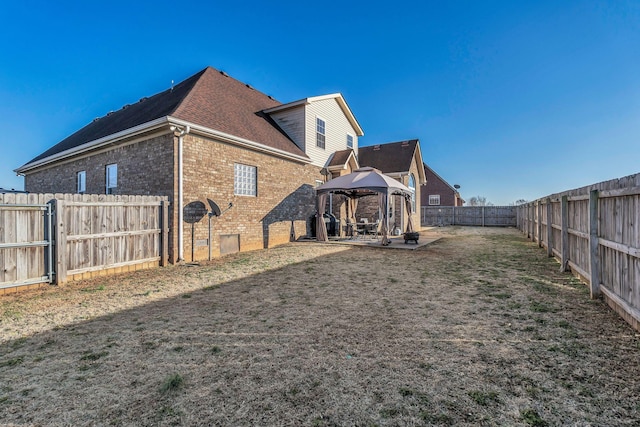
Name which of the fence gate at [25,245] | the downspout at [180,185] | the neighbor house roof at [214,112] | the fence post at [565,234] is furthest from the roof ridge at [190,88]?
the fence post at [565,234]

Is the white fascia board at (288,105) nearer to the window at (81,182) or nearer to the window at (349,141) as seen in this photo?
the window at (349,141)

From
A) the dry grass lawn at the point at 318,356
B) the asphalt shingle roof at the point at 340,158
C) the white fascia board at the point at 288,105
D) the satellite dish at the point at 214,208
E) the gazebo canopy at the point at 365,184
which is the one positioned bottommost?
the dry grass lawn at the point at 318,356

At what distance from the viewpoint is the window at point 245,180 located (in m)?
10.0

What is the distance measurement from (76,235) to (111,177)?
5.02m

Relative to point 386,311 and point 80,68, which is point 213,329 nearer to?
point 386,311

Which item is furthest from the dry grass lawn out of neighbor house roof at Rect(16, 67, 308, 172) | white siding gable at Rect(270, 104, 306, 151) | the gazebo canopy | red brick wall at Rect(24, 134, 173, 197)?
white siding gable at Rect(270, 104, 306, 151)

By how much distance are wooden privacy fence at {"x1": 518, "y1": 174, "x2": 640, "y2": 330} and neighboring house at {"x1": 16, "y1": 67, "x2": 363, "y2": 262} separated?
30.1ft

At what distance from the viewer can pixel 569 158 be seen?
72.7 feet

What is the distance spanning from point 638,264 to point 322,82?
63.7 feet

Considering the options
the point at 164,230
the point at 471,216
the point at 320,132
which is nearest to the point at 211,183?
the point at 164,230

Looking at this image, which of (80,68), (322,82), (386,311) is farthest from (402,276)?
(80,68)

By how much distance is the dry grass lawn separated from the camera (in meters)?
2.07

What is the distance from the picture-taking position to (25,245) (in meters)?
5.41

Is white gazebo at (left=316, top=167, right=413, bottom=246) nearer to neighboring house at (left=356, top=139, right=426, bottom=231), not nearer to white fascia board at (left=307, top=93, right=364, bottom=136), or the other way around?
neighboring house at (left=356, top=139, right=426, bottom=231)
